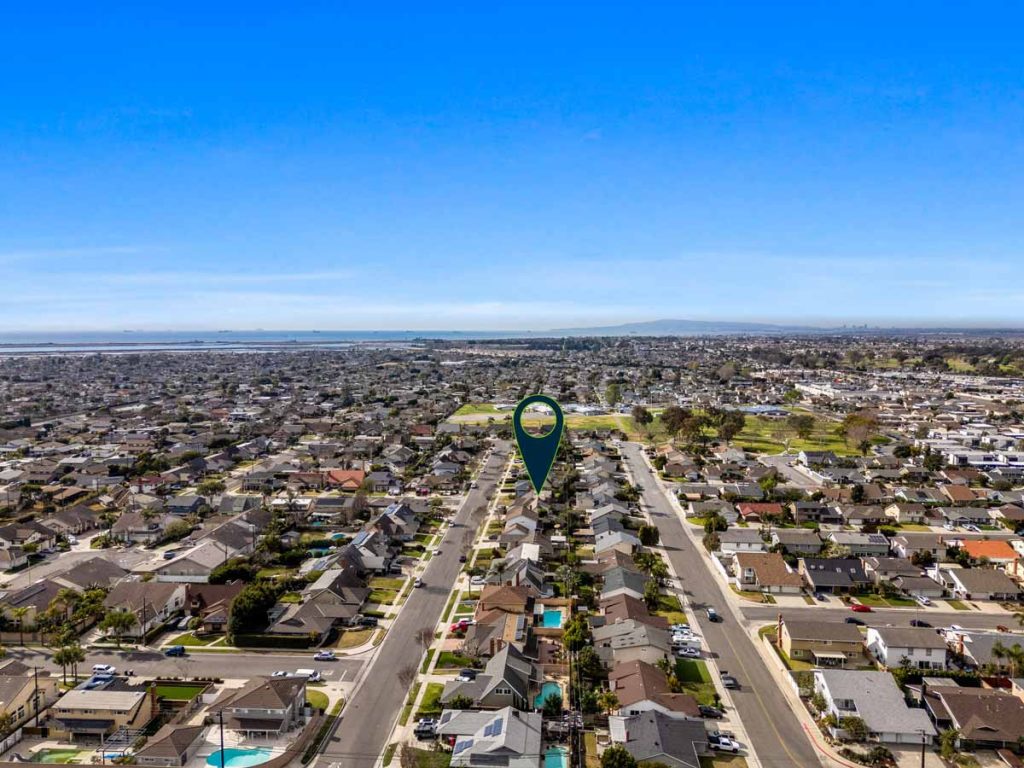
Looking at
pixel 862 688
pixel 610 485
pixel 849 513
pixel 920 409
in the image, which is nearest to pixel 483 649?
pixel 862 688

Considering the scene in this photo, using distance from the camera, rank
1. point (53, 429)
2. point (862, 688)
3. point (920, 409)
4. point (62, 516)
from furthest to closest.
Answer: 1. point (920, 409)
2. point (53, 429)
3. point (62, 516)
4. point (862, 688)

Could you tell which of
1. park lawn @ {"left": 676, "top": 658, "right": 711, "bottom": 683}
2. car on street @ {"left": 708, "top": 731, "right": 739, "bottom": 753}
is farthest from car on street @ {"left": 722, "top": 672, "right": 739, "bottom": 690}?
car on street @ {"left": 708, "top": 731, "right": 739, "bottom": 753}

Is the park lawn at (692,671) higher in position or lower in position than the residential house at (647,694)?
lower

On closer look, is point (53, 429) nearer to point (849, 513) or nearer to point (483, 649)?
point (483, 649)

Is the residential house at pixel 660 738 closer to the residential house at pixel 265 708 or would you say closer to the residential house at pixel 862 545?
the residential house at pixel 265 708

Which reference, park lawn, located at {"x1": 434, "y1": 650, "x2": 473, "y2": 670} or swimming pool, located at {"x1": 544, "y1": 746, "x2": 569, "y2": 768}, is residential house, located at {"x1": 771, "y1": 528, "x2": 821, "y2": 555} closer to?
park lawn, located at {"x1": 434, "y1": 650, "x2": 473, "y2": 670}

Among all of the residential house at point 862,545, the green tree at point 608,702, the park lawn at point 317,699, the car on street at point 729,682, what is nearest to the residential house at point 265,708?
the park lawn at point 317,699
